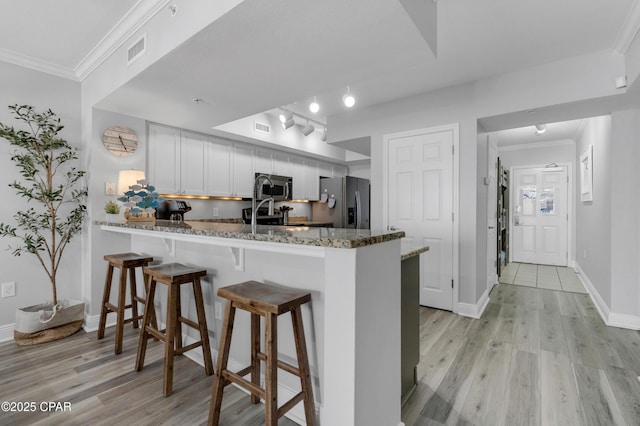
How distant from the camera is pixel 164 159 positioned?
3.70 m

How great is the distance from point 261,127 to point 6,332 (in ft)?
11.6

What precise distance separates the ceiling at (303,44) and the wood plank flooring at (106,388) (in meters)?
2.11

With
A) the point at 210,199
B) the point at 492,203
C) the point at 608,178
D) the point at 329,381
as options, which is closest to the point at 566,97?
the point at 608,178

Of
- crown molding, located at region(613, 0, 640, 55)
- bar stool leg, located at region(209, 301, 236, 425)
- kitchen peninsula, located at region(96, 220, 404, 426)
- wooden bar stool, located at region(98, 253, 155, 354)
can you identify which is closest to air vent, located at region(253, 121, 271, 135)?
wooden bar stool, located at region(98, 253, 155, 354)

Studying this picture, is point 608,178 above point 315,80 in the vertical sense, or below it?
below

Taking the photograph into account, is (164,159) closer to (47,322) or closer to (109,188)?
(109,188)

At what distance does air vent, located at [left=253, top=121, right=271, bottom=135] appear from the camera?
4.46 metres

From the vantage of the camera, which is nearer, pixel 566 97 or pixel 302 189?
pixel 566 97

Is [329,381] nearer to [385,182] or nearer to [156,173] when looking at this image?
[385,182]

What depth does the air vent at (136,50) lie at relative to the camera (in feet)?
6.83

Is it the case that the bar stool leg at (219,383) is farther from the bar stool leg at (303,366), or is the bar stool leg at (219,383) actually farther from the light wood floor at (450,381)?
the bar stool leg at (303,366)

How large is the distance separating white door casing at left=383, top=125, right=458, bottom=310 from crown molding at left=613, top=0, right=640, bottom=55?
136 cm

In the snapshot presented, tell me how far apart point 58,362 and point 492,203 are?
16.3 feet

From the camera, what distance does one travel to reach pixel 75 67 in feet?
9.43
